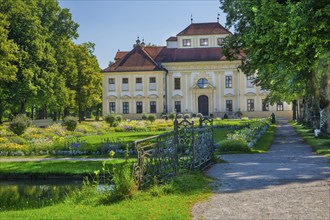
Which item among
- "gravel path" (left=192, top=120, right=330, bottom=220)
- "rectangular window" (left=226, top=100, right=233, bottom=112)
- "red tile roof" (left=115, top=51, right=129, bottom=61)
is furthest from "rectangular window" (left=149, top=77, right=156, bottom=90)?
"gravel path" (left=192, top=120, right=330, bottom=220)

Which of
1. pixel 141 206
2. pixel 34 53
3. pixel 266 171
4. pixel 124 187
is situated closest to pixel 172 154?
pixel 124 187

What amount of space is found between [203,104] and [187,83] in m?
3.93

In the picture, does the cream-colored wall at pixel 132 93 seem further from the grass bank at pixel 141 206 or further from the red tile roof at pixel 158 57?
the grass bank at pixel 141 206

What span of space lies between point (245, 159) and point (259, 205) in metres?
7.79

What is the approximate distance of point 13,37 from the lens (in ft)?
122

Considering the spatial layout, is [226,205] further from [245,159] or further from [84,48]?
[84,48]

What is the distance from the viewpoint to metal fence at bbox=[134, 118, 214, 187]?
867 cm

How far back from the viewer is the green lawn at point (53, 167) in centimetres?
1387

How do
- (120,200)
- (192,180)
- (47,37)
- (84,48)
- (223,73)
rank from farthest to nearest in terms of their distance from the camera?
(223,73), (84,48), (47,37), (192,180), (120,200)

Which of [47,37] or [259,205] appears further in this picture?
[47,37]

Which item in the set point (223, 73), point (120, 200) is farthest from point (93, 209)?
point (223, 73)

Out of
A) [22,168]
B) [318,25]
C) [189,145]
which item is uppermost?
[318,25]

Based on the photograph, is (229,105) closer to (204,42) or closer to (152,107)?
(204,42)

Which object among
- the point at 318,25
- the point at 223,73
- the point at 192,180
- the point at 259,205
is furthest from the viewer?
the point at 223,73
